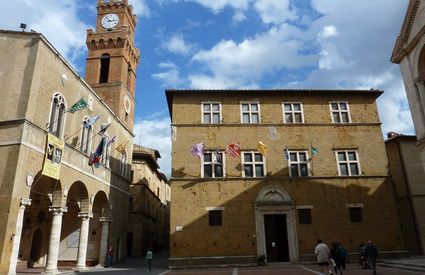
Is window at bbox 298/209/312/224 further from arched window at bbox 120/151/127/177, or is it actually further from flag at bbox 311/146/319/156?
arched window at bbox 120/151/127/177

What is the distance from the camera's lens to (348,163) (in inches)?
1000

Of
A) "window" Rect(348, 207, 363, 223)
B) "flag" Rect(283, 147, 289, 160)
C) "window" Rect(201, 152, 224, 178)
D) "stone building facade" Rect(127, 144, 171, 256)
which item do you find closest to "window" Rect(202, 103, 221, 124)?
"window" Rect(201, 152, 224, 178)

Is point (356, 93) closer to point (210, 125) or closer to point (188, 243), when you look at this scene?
point (210, 125)

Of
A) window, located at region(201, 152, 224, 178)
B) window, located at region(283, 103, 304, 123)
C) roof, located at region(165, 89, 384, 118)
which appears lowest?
window, located at region(201, 152, 224, 178)

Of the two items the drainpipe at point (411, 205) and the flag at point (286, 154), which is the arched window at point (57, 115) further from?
the drainpipe at point (411, 205)

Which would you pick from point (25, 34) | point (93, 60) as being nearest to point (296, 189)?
point (25, 34)

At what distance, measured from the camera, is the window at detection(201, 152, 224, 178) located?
24656mm

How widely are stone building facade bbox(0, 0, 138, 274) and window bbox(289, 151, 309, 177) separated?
13.8m

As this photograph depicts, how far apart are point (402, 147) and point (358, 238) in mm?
12173

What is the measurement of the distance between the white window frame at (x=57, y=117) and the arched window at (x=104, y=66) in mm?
16176

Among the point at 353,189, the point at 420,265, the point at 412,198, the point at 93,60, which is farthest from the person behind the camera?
the point at 93,60

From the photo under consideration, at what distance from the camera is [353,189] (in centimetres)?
2464

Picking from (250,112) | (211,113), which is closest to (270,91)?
(250,112)

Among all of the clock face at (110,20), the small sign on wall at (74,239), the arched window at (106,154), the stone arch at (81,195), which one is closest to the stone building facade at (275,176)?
the arched window at (106,154)
